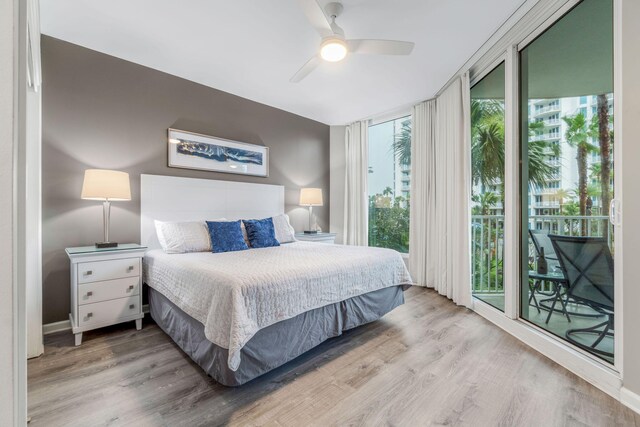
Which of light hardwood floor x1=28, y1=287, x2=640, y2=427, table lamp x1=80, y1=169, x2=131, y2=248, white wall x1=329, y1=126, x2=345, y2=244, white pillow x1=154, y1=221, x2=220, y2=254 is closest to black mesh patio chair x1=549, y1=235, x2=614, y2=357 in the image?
light hardwood floor x1=28, y1=287, x2=640, y2=427

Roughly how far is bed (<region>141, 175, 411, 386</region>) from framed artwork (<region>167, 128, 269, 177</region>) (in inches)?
14.0

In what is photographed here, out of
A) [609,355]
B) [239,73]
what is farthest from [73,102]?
[609,355]

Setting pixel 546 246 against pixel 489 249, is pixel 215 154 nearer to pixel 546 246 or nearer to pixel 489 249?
pixel 489 249

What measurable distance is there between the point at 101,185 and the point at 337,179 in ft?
11.6

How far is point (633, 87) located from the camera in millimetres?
1609

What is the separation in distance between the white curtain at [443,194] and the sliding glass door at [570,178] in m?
0.69

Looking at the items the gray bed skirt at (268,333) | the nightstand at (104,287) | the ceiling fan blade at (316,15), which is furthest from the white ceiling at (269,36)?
the gray bed skirt at (268,333)

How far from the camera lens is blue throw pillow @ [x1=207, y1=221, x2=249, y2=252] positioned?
2.88m

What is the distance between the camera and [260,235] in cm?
323

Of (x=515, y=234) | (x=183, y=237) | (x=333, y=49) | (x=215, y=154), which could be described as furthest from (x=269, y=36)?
(x=515, y=234)

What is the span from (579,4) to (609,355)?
2.43 meters

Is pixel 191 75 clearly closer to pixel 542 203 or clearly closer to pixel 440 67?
pixel 440 67

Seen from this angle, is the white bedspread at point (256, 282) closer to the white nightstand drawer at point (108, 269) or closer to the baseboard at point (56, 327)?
the white nightstand drawer at point (108, 269)

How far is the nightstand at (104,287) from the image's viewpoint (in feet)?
7.47
